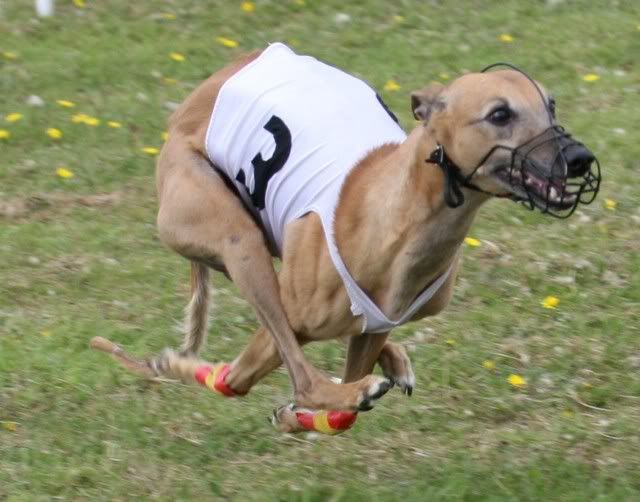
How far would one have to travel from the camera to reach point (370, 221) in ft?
13.2

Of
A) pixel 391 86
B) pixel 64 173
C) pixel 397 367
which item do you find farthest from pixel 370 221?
pixel 391 86

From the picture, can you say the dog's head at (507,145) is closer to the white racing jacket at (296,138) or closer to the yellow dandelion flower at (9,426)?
the white racing jacket at (296,138)

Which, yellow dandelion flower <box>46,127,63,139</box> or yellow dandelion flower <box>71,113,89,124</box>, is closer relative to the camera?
yellow dandelion flower <box>46,127,63,139</box>

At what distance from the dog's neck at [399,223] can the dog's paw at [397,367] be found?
0.55m

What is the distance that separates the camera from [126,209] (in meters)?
6.76

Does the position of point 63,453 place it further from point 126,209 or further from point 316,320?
point 126,209

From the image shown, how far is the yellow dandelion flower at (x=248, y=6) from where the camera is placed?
912cm

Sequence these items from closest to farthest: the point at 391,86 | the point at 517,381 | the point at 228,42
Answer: the point at 517,381 < the point at 391,86 < the point at 228,42

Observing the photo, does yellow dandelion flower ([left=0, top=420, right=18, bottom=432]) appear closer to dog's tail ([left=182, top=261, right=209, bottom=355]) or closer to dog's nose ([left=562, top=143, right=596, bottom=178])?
dog's tail ([left=182, top=261, right=209, bottom=355])

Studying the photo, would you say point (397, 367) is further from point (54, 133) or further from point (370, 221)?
point (54, 133)

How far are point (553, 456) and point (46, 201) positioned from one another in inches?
133

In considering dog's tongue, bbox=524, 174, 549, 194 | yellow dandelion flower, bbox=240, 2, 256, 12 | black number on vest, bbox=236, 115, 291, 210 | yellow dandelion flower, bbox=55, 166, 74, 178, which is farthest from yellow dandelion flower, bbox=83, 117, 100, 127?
dog's tongue, bbox=524, 174, 549, 194

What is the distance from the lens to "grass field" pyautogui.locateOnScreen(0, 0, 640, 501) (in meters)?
4.56

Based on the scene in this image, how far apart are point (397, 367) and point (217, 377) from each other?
656mm
